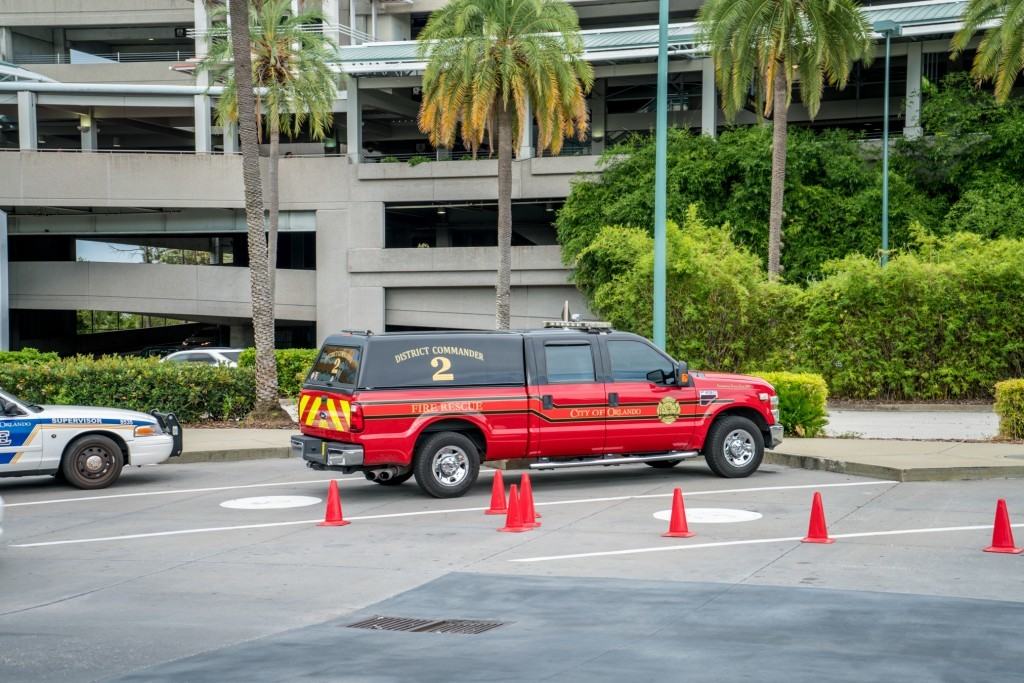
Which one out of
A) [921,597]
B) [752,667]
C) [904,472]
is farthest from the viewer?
[904,472]

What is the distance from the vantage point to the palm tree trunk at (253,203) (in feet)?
79.5

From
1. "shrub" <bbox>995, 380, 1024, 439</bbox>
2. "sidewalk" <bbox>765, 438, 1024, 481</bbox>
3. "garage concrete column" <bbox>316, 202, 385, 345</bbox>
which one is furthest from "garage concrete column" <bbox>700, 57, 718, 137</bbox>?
"sidewalk" <bbox>765, 438, 1024, 481</bbox>

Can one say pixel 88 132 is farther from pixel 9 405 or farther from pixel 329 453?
pixel 329 453

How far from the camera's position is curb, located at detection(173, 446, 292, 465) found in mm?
19516

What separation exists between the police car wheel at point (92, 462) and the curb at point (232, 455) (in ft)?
10.2

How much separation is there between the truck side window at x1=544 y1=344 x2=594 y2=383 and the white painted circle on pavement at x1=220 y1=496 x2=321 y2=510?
11.2ft

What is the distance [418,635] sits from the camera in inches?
326

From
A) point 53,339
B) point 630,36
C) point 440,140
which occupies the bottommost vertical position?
point 53,339

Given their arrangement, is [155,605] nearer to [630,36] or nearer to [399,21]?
[630,36]

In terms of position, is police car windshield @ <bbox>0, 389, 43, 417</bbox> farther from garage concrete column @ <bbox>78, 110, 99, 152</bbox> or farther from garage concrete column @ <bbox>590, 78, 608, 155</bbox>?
garage concrete column @ <bbox>78, 110, 99, 152</bbox>

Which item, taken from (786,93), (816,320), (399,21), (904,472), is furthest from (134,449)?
(399,21)

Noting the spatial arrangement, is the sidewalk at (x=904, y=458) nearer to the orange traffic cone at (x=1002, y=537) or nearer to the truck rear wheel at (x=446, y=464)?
the orange traffic cone at (x=1002, y=537)

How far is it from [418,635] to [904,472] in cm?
977

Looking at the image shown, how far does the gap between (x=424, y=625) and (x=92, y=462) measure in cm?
902
